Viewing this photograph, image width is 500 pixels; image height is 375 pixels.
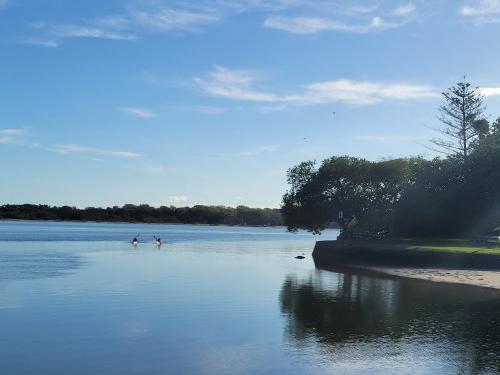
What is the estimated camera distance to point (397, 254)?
5016 cm

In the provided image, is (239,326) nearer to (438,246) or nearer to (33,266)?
(33,266)

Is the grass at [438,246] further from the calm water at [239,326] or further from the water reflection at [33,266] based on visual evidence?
the water reflection at [33,266]

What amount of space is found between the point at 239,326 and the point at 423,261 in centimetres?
2746

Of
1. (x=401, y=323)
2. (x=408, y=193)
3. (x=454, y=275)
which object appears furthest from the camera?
(x=408, y=193)

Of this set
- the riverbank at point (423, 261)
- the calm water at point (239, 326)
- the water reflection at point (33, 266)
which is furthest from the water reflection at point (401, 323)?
the water reflection at point (33, 266)

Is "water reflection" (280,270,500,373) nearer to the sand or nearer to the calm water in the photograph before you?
the calm water

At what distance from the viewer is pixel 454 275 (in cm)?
4109

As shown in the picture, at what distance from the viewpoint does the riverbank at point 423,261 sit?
133ft

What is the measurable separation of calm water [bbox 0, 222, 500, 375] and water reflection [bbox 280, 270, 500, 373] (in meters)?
0.05

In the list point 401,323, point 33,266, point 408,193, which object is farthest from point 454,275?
point 33,266

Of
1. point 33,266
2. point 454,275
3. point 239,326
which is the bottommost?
point 239,326

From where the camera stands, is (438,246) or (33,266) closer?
(33,266)

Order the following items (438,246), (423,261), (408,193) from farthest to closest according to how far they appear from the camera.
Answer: (408,193) < (438,246) < (423,261)

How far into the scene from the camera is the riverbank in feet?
133
